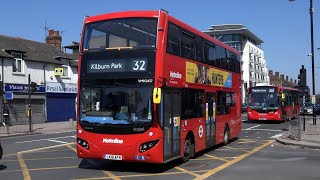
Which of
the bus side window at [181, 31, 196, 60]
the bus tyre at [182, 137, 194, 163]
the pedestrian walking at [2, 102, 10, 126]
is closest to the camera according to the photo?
the bus side window at [181, 31, 196, 60]

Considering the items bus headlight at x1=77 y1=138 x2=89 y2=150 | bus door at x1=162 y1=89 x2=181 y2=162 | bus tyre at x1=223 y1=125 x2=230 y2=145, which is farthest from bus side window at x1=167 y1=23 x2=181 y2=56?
bus tyre at x1=223 y1=125 x2=230 y2=145

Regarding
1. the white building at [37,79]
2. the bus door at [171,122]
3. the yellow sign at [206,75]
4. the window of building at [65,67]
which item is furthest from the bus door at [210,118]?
the window of building at [65,67]

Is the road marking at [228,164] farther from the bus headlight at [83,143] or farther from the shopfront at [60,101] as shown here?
the shopfront at [60,101]

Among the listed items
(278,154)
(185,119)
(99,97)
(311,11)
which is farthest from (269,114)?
(99,97)

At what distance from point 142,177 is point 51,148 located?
7773mm

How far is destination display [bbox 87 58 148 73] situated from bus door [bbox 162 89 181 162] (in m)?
0.92

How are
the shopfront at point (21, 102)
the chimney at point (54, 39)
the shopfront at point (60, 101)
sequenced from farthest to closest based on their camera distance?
the chimney at point (54, 39) < the shopfront at point (60, 101) < the shopfront at point (21, 102)

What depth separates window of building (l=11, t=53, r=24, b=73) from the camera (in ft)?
115

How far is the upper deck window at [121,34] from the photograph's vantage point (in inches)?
437

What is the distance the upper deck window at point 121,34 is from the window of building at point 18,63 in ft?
82.7

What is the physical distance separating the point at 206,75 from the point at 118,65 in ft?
14.4

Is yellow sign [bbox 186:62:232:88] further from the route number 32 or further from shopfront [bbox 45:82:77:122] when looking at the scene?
shopfront [bbox 45:82:77:122]

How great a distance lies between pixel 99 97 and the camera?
11.2 metres

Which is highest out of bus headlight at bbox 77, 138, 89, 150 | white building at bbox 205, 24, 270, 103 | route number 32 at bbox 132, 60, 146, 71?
white building at bbox 205, 24, 270, 103
